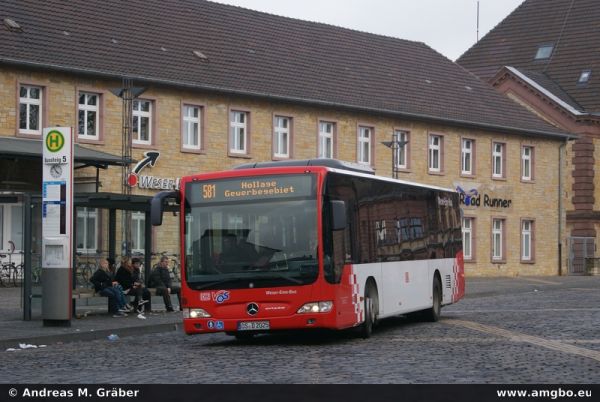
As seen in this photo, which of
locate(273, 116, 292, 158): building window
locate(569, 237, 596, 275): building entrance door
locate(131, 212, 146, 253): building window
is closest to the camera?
locate(131, 212, 146, 253): building window

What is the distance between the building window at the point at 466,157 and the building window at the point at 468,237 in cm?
200

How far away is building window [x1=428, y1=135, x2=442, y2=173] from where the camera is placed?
5678cm

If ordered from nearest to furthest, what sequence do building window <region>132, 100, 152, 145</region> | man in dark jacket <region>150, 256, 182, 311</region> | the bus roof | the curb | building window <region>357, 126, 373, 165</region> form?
1. the curb
2. the bus roof
3. man in dark jacket <region>150, 256, 182, 311</region>
4. building window <region>132, 100, 152, 145</region>
5. building window <region>357, 126, 373, 165</region>

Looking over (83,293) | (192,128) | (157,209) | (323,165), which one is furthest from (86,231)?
(157,209)

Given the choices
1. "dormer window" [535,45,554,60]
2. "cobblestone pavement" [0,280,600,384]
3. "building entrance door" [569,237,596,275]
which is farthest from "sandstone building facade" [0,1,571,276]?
"cobblestone pavement" [0,280,600,384]

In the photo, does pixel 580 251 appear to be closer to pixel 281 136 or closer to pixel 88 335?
pixel 281 136

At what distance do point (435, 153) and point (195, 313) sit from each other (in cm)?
3711

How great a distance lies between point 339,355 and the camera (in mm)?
18500

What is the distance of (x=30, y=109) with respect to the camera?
4178 cm

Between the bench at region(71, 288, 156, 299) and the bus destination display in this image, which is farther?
the bench at region(71, 288, 156, 299)

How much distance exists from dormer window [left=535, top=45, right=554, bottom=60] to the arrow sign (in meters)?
33.7

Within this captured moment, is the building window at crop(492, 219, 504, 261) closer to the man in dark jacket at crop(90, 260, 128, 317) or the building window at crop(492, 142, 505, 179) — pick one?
the building window at crop(492, 142, 505, 179)

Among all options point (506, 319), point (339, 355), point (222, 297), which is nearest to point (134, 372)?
point (339, 355)

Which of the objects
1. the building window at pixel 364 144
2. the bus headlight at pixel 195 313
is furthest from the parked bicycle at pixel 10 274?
the bus headlight at pixel 195 313
